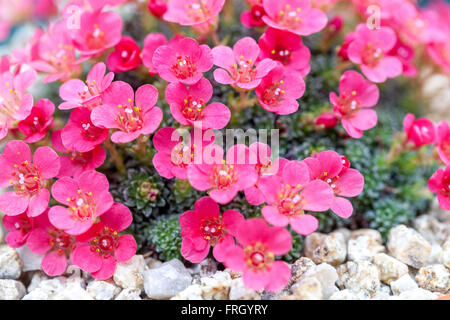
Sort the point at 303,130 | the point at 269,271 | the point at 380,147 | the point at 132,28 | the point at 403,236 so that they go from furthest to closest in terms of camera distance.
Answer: the point at 132,28
the point at 380,147
the point at 303,130
the point at 403,236
the point at 269,271

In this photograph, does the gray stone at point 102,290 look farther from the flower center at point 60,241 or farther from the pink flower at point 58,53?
the pink flower at point 58,53

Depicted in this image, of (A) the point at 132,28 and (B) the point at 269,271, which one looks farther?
(A) the point at 132,28

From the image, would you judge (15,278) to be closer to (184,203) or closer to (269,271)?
(184,203)

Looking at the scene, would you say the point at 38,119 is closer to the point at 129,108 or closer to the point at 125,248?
the point at 129,108

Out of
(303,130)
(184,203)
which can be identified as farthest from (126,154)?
(303,130)

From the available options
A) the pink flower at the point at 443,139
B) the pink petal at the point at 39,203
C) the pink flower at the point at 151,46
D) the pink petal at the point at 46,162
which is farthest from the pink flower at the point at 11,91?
the pink flower at the point at 443,139

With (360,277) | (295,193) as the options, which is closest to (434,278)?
(360,277)

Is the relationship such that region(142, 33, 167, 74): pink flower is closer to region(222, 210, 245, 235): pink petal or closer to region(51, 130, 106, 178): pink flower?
region(51, 130, 106, 178): pink flower

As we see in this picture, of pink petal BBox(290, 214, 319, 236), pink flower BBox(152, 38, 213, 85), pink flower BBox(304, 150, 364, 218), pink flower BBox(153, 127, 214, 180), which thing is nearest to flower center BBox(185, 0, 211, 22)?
pink flower BBox(152, 38, 213, 85)

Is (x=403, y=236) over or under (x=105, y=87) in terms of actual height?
under
